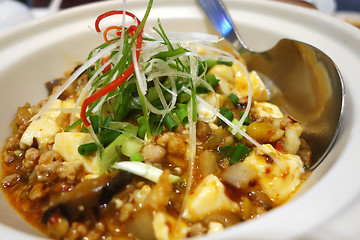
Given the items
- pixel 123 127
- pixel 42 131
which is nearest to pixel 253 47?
pixel 123 127

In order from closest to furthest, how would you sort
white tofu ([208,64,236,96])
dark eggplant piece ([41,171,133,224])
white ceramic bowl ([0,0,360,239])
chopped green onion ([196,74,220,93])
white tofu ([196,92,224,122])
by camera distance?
white ceramic bowl ([0,0,360,239])
dark eggplant piece ([41,171,133,224])
white tofu ([196,92,224,122])
chopped green onion ([196,74,220,93])
white tofu ([208,64,236,96])

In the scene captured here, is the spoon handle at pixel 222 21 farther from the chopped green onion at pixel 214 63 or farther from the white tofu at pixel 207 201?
the white tofu at pixel 207 201

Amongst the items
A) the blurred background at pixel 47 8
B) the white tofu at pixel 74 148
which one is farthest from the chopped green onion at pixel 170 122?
the blurred background at pixel 47 8

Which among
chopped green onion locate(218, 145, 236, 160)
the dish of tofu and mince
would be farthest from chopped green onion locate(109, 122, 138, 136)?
chopped green onion locate(218, 145, 236, 160)

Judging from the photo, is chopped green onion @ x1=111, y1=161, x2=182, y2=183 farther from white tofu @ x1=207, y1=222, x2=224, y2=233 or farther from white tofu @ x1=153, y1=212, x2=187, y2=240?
white tofu @ x1=207, y1=222, x2=224, y2=233

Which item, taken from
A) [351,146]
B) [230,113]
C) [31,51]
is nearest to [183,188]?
[230,113]

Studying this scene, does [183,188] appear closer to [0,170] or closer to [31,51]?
[0,170]
